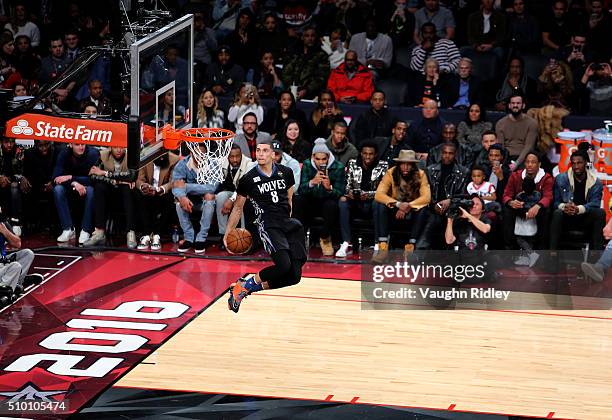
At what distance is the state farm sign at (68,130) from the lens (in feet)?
39.6

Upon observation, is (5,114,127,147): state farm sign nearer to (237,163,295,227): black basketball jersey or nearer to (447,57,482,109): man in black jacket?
(237,163,295,227): black basketball jersey

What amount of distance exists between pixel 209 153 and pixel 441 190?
3.47m

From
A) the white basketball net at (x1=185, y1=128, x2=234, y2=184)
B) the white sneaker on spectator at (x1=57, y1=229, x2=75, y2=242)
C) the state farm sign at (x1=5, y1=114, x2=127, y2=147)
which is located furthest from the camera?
the white sneaker on spectator at (x1=57, y1=229, x2=75, y2=242)

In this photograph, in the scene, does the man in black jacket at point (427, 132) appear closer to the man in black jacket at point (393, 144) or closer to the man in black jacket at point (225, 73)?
the man in black jacket at point (393, 144)

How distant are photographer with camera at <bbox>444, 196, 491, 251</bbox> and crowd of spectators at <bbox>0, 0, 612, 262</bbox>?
21mm

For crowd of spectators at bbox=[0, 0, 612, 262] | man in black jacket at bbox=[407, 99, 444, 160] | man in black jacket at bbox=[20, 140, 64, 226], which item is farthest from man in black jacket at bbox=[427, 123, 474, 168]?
man in black jacket at bbox=[20, 140, 64, 226]

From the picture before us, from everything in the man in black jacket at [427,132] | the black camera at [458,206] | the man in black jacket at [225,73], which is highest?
the man in black jacket at [225,73]

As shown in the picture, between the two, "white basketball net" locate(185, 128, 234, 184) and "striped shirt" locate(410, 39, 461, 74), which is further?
"striped shirt" locate(410, 39, 461, 74)

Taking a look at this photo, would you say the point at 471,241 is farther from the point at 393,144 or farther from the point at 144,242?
the point at 144,242

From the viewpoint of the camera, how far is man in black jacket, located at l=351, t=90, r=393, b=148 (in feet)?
56.4

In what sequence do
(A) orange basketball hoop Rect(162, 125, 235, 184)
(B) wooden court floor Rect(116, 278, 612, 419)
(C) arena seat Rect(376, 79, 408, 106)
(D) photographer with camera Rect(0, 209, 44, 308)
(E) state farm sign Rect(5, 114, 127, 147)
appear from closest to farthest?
1. (B) wooden court floor Rect(116, 278, 612, 419)
2. (E) state farm sign Rect(5, 114, 127, 147)
3. (A) orange basketball hoop Rect(162, 125, 235, 184)
4. (D) photographer with camera Rect(0, 209, 44, 308)
5. (C) arena seat Rect(376, 79, 408, 106)

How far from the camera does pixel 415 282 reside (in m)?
14.9

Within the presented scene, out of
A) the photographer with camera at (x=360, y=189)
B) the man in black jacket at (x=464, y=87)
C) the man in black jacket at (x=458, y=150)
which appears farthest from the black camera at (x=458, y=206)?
the man in black jacket at (x=464, y=87)

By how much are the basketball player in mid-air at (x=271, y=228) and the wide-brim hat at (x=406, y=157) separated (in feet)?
9.25
